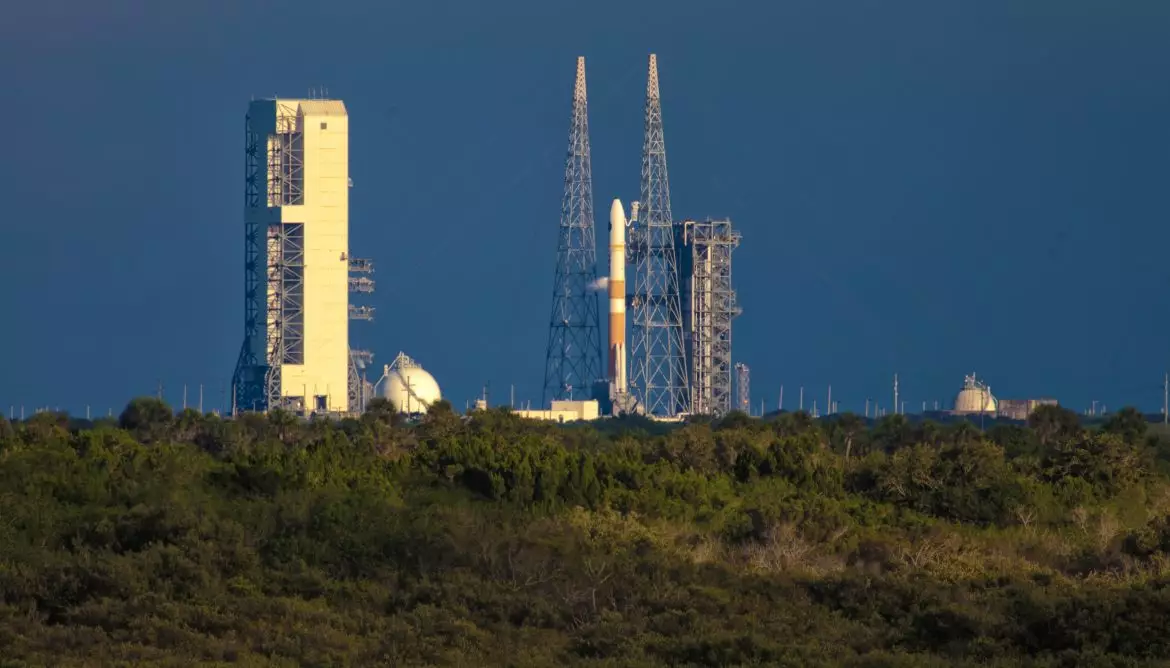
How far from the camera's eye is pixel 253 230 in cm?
13800

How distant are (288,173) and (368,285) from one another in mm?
11218

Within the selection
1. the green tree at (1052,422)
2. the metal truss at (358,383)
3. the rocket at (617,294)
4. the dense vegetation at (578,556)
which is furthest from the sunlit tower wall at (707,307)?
the dense vegetation at (578,556)

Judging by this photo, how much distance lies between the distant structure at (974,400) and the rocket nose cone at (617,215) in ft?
98.4

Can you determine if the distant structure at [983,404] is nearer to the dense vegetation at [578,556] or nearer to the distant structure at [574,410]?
the distant structure at [574,410]

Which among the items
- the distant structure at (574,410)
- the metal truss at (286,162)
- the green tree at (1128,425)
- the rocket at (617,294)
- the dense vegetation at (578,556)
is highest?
the metal truss at (286,162)

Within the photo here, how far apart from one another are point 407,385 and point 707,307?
20.5 metres

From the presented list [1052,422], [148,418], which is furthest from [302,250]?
[1052,422]

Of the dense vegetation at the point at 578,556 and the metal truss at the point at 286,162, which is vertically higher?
the metal truss at the point at 286,162

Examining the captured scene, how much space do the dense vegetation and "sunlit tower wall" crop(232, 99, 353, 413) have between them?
249ft

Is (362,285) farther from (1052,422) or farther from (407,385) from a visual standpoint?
(1052,422)

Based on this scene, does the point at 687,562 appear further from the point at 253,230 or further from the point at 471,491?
the point at 253,230

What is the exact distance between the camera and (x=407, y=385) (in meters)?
144

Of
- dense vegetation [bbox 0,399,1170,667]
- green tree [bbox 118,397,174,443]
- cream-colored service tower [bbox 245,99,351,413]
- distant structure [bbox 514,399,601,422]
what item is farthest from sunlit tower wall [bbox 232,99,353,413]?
dense vegetation [bbox 0,399,1170,667]

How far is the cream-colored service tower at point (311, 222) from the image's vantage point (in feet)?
443
